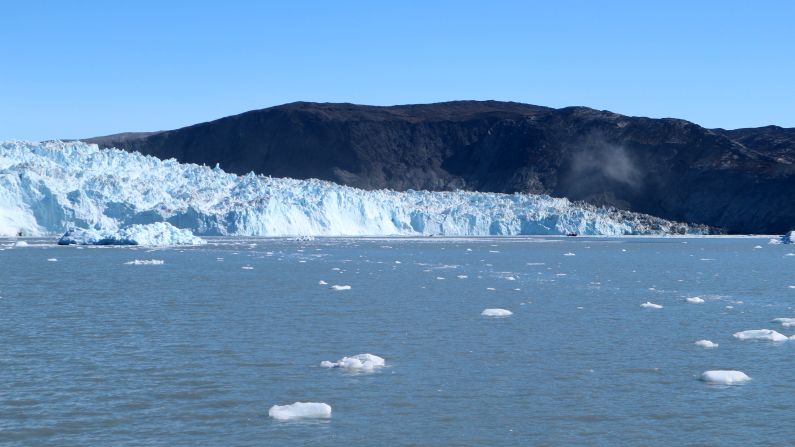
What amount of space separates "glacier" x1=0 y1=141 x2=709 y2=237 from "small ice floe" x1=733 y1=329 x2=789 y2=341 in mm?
41427

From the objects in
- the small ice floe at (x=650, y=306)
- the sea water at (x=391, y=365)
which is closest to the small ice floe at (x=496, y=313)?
the sea water at (x=391, y=365)

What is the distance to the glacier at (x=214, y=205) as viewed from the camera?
53.3 metres

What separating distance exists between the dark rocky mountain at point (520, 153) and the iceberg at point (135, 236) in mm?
71896

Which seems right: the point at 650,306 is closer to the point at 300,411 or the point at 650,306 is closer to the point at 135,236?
the point at 300,411

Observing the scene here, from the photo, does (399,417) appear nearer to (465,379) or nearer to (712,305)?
(465,379)

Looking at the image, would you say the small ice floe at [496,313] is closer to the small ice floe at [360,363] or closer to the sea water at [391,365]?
the sea water at [391,365]

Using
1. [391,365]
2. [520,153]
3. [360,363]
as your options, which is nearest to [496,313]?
[391,365]

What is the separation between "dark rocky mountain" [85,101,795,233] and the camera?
10856 centimetres

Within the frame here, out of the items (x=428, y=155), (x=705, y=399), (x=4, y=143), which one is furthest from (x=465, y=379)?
(x=428, y=155)

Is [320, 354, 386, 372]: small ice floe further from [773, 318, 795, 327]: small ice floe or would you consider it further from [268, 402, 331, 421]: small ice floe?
[773, 318, 795, 327]: small ice floe

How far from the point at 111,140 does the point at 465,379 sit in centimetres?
15763

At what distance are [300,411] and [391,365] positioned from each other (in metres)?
2.73

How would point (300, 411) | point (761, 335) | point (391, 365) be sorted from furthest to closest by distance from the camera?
point (761, 335)
point (391, 365)
point (300, 411)

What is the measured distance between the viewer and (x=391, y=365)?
11.8m
